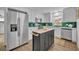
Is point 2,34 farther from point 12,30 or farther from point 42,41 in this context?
point 42,41

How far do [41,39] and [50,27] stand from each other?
1.17ft

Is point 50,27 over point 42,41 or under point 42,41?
over

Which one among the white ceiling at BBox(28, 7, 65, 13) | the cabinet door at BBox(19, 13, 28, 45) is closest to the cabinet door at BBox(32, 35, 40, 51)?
the cabinet door at BBox(19, 13, 28, 45)

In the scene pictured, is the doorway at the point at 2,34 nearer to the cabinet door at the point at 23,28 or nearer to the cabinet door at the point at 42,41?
the cabinet door at the point at 23,28

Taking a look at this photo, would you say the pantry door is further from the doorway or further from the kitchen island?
the kitchen island

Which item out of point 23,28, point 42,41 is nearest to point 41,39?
point 42,41

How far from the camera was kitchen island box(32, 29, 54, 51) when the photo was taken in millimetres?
2246

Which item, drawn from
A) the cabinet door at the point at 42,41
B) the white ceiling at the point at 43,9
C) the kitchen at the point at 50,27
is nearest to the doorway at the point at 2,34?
the kitchen at the point at 50,27

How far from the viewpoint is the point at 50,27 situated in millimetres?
2289

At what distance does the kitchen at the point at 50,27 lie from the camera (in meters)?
2.21
